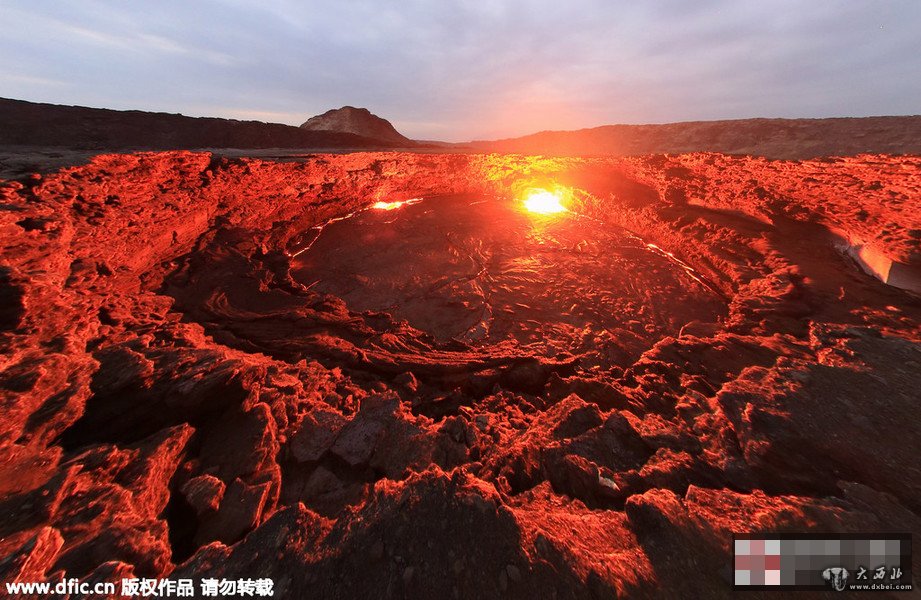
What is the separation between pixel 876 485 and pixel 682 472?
135cm

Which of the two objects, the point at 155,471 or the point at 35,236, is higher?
the point at 35,236

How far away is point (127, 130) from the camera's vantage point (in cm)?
1638

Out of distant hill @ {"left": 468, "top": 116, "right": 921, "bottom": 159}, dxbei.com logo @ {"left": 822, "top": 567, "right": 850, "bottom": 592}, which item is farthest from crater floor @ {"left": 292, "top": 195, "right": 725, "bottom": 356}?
distant hill @ {"left": 468, "top": 116, "right": 921, "bottom": 159}

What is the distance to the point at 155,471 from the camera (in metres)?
2.59

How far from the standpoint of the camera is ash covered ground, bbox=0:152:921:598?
205cm

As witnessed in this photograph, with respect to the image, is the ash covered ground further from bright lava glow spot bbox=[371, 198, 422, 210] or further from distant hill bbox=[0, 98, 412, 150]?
distant hill bbox=[0, 98, 412, 150]

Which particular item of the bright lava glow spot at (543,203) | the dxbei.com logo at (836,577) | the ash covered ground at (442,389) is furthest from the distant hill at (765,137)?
the dxbei.com logo at (836,577)

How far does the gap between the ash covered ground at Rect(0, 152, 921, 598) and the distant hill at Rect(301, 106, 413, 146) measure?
2631 centimetres

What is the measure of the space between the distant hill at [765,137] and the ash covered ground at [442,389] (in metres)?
18.0

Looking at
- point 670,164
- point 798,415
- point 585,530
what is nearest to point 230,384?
point 585,530

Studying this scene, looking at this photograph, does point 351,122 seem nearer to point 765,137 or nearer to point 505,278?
point 505,278

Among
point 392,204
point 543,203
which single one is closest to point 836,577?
point 543,203

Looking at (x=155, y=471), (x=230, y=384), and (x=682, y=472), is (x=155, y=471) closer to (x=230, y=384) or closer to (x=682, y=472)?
(x=230, y=384)

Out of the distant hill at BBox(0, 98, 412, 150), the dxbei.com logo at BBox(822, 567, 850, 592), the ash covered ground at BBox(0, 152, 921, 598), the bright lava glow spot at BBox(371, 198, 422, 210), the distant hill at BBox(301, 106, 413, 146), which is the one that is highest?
the distant hill at BBox(301, 106, 413, 146)
